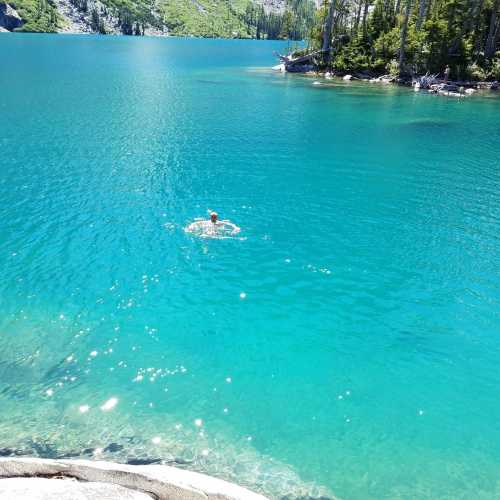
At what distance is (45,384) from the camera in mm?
19594

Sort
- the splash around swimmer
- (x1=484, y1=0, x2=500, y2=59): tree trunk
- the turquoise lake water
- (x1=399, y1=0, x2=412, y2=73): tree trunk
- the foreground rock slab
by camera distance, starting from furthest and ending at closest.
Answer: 1. (x1=399, y1=0, x2=412, y2=73): tree trunk
2. (x1=484, y1=0, x2=500, y2=59): tree trunk
3. the splash around swimmer
4. the turquoise lake water
5. the foreground rock slab

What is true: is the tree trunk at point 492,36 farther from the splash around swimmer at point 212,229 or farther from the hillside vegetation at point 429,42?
the splash around swimmer at point 212,229

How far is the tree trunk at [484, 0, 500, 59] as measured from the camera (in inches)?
4170

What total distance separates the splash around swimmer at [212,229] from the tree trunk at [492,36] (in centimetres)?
11032

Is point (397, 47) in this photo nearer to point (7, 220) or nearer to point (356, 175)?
point (356, 175)

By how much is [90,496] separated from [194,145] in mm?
47882

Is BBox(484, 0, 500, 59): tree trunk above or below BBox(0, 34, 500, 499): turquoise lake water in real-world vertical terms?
above

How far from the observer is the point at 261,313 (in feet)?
81.3

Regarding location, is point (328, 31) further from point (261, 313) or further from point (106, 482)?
point (106, 482)

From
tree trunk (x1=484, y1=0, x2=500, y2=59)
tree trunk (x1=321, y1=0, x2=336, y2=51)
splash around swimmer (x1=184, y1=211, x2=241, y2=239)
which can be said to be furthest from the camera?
tree trunk (x1=321, y1=0, x2=336, y2=51)

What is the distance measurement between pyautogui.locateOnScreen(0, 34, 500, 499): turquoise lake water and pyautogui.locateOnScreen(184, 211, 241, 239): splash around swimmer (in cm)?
81

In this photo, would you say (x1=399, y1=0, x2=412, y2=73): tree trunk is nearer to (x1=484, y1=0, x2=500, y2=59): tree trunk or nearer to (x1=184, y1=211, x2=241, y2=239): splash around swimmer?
(x1=484, y1=0, x2=500, y2=59): tree trunk

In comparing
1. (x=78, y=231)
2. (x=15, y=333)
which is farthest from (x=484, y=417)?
(x=78, y=231)

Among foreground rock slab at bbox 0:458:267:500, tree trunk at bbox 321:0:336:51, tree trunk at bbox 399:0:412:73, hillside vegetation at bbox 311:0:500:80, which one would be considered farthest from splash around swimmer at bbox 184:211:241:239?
tree trunk at bbox 321:0:336:51
